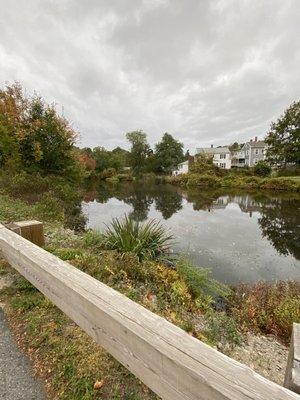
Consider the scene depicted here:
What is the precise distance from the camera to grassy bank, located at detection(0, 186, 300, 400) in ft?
6.65

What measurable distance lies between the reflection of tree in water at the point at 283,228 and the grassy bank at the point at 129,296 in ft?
13.8

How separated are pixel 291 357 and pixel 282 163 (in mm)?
50283

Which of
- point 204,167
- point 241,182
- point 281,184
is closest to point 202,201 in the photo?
point 281,184

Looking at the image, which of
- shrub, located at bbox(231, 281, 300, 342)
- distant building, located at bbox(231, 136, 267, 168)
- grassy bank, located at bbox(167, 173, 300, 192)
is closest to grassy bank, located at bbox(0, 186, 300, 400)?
shrub, located at bbox(231, 281, 300, 342)

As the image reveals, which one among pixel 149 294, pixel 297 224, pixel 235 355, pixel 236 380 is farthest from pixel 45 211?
pixel 297 224

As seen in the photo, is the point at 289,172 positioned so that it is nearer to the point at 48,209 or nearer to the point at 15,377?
the point at 48,209

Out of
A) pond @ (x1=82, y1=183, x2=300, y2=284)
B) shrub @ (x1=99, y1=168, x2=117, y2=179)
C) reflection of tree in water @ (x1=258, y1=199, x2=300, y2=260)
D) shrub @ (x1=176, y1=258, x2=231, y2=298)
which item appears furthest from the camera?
shrub @ (x1=99, y1=168, x2=117, y2=179)

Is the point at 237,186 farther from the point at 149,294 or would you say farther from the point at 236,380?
the point at 236,380

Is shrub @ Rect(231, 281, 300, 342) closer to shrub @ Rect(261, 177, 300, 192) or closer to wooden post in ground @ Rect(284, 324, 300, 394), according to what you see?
wooden post in ground @ Rect(284, 324, 300, 394)

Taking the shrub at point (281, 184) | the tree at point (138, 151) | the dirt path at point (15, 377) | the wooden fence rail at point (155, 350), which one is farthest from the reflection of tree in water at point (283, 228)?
the tree at point (138, 151)

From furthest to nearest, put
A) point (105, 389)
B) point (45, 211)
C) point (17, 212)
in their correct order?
point (45, 211), point (17, 212), point (105, 389)

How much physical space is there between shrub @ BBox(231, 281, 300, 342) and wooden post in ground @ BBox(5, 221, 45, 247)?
379cm

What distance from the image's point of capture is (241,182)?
3616 cm

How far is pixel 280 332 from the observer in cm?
416
